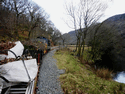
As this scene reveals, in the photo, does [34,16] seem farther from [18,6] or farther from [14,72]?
[14,72]

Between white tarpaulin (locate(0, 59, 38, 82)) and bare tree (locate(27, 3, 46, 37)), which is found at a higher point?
bare tree (locate(27, 3, 46, 37))

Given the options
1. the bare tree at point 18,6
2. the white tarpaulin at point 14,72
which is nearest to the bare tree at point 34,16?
the bare tree at point 18,6

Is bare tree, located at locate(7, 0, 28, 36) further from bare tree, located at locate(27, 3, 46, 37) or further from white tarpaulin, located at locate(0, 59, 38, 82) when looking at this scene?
white tarpaulin, located at locate(0, 59, 38, 82)

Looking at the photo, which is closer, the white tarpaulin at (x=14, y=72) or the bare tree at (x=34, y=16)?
the white tarpaulin at (x=14, y=72)

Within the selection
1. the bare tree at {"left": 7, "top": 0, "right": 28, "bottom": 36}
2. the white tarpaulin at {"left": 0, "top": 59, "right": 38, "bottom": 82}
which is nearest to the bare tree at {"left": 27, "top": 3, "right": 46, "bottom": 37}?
the bare tree at {"left": 7, "top": 0, "right": 28, "bottom": 36}

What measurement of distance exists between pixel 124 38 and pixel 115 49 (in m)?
4.40

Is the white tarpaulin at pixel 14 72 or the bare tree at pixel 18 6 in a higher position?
the bare tree at pixel 18 6

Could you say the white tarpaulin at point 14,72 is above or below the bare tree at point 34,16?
below

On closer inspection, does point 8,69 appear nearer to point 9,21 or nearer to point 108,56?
point 9,21

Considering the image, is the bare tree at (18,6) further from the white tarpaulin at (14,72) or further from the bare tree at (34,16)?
the white tarpaulin at (14,72)

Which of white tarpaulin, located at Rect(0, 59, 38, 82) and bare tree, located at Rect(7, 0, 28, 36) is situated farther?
bare tree, located at Rect(7, 0, 28, 36)

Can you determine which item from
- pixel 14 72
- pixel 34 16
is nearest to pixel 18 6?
pixel 34 16

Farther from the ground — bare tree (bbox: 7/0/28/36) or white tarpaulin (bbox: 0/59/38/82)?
bare tree (bbox: 7/0/28/36)

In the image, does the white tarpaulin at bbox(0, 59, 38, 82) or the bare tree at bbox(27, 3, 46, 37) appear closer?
the white tarpaulin at bbox(0, 59, 38, 82)
